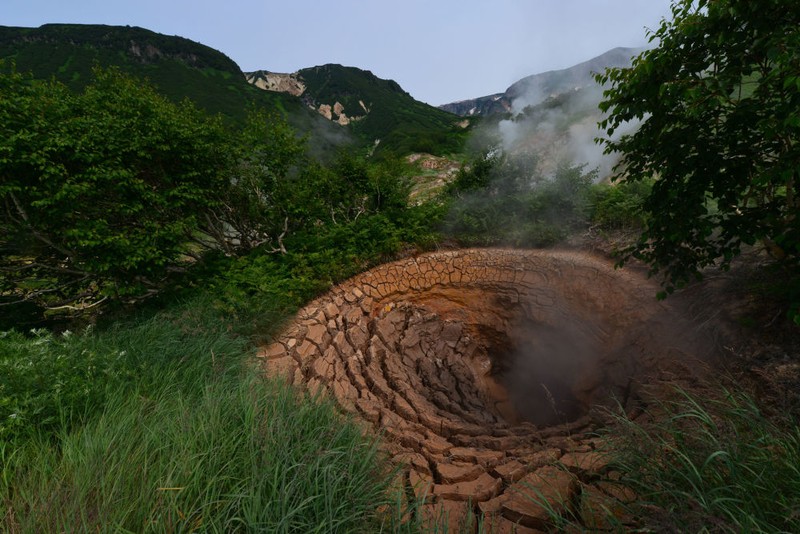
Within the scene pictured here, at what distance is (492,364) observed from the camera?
6113mm

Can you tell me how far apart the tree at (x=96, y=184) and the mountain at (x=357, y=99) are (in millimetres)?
43392

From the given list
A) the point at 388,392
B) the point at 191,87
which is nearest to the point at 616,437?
the point at 388,392

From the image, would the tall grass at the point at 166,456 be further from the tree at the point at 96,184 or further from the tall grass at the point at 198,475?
the tree at the point at 96,184

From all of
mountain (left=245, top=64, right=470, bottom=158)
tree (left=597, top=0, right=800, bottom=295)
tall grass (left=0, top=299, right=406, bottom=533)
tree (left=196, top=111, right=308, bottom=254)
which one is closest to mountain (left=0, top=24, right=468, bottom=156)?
mountain (left=245, top=64, right=470, bottom=158)

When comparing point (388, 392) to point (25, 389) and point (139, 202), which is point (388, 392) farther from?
point (139, 202)

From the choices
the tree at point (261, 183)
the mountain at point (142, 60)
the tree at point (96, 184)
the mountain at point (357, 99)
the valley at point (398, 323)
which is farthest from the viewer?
the mountain at point (357, 99)

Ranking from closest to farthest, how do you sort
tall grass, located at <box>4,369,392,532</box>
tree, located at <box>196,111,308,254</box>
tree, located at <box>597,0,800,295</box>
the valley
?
tall grass, located at <box>4,369,392,532</box>, the valley, tree, located at <box>597,0,800,295</box>, tree, located at <box>196,111,308,254</box>

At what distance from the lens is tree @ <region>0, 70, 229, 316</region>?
369 centimetres

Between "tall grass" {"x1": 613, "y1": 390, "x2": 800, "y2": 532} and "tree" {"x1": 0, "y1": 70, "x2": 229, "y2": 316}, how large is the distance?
5.71m

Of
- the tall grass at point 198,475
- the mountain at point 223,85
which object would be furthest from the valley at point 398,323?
the mountain at point 223,85

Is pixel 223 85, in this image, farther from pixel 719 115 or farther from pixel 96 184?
pixel 719 115

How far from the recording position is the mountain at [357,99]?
54.9 m

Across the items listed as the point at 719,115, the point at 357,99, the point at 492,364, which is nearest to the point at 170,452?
the point at 719,115

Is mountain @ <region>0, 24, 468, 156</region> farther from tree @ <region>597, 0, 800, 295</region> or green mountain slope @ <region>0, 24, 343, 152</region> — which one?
tree @ <region>597, 0, 800, 295</region>
